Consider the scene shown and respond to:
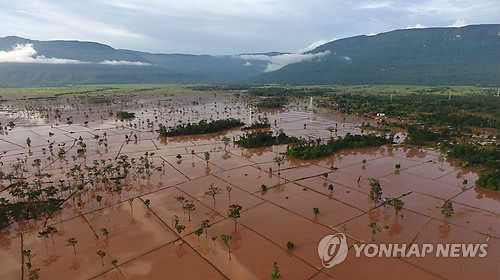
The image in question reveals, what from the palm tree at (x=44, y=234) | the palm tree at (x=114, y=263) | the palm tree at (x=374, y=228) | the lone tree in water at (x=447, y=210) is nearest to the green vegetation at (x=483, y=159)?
the lone tree in water at (x=447, y=210)

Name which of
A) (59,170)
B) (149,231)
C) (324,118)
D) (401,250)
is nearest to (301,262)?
(401,250)

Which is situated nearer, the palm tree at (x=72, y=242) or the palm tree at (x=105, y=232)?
the palm tree at (x=72, y=242)

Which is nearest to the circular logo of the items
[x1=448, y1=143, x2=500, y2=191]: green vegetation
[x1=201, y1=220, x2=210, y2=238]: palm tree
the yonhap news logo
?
the yonhap news logo

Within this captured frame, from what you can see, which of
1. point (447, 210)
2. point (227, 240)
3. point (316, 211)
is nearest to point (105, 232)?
point (227, 240)

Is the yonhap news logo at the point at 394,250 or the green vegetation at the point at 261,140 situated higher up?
the green vegetation at the point at 261,140

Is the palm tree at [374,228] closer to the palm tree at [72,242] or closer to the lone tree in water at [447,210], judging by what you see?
the lone tree in water at [447,210]

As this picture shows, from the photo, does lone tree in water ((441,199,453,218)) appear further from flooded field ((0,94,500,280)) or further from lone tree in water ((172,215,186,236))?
lone tree in water ((172,215,186,236))

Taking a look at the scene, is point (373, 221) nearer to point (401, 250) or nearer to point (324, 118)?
point (401, 250)

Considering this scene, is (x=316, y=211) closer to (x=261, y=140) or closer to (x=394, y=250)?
(x=394, y=250)
